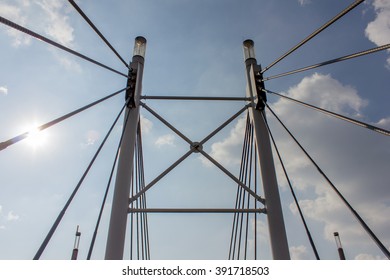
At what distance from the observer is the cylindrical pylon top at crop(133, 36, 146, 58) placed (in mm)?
6973

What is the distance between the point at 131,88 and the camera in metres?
6.29

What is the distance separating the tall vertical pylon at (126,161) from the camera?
4969 mm

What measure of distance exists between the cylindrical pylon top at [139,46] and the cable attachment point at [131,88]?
2.24ft

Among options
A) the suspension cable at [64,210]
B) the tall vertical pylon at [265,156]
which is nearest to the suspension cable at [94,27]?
the suspension cable at [64,210]

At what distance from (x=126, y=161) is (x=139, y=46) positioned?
9.90ft

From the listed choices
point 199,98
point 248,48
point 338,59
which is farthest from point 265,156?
point 248,48

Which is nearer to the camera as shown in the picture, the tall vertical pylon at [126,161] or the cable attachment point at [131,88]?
the tall vertical pylon at [126,161]

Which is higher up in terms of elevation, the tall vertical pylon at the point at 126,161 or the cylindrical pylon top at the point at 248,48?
the cylindrical pylon top at the point at 248,48

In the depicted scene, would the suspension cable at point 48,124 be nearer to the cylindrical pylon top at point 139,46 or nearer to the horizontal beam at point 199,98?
the horizontal beam at point 199,98

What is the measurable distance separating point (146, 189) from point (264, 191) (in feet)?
7.56

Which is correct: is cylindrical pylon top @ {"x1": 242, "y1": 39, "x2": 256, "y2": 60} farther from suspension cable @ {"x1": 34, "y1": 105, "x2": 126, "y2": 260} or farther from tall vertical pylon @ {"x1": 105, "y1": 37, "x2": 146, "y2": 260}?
suspension cable @ {"x1": 34, "y1": 105, "x2": 126, "y2": 260}

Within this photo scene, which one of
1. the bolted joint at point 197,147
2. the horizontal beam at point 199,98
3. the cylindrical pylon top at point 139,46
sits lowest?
the bolted joint at point 197,147

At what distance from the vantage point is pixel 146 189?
5.53m

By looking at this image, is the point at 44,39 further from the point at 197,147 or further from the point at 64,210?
the point at 197,147
